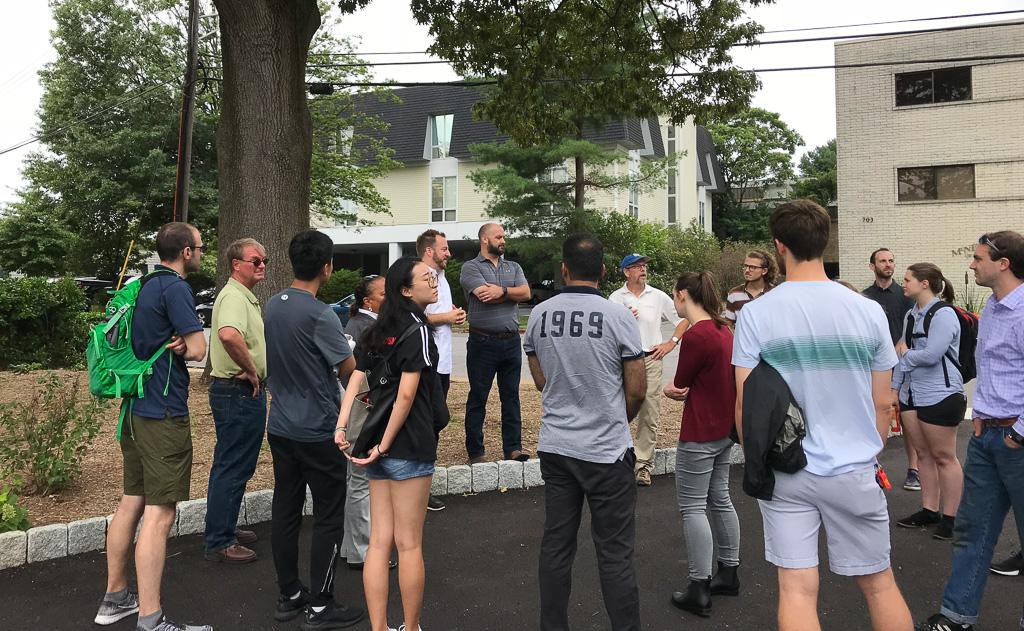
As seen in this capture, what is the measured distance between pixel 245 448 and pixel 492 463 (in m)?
2.43

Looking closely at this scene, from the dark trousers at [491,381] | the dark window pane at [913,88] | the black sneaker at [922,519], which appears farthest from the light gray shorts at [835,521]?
the dark window pane at [913,88]

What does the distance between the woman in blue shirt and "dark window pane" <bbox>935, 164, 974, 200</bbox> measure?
20867 millimetres

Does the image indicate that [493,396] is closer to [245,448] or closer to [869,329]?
[245,448]

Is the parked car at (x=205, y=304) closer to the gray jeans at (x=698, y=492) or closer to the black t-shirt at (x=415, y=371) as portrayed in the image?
the black t-shirt at (x=415, y=371)

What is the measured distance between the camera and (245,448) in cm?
474

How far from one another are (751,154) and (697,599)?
5777 cm

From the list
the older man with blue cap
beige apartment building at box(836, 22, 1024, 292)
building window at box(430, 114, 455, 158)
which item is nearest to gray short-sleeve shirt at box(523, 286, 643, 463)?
the older man with blue cap

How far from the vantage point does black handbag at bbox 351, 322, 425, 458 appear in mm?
3574

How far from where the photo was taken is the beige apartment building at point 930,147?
74.2 feet

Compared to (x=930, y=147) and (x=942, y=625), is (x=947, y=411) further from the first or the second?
(x=930, y=147)

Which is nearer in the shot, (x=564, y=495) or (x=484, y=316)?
(x=564, y=495)

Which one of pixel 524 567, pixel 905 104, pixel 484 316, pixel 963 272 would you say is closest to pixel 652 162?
pixel 905 104

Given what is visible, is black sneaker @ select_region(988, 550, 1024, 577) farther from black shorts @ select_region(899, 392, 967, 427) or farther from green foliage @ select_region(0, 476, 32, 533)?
green foliage @ select_region(0, 476, 32, 533)

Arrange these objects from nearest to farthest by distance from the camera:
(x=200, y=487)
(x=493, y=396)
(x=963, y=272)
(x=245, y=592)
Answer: (x=245, y=592), (x=200, y=487), (x=493, y=396), (x=963, y=272)
